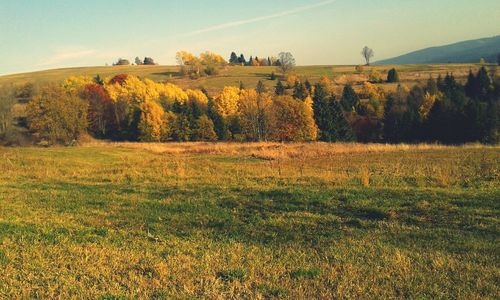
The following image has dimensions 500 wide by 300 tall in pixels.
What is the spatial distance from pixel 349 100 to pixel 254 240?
94848 mm

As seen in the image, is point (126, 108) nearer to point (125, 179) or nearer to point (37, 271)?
point (125, 179)

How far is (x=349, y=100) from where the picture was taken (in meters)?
99.8

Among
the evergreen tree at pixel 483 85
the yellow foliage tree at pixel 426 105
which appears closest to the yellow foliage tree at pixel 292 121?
the yellow foliage tree at pixel 426 105

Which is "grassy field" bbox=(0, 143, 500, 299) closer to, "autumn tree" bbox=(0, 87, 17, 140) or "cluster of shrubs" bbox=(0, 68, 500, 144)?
"cluster of shrubs" bbox=(0, 68, 500, 144)

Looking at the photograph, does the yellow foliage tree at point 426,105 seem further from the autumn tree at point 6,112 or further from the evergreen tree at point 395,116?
the autumn tree at point 6,112

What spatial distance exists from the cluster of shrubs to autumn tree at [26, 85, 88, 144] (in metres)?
0.16

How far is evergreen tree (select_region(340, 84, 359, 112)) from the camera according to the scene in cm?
9724

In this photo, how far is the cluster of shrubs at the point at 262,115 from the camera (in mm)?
68375

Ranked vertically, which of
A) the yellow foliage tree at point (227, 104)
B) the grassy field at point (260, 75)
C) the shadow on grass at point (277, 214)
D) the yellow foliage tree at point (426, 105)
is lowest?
the yellow foliage tree at point (426, 105)

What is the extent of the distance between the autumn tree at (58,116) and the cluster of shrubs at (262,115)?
0.53 ft

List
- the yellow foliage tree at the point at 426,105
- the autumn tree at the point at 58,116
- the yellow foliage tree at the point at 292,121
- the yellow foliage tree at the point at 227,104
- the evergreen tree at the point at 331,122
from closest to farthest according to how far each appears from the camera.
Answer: the autumn tree at the point at 58,116
the yellow foliage tree at the point at 426,105
the yellow foliage tree at the point at 292,121
the evergreen tree at the point at 331,122
the yellow foliage tree at the point at 227,104

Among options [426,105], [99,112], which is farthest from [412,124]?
[99,112]

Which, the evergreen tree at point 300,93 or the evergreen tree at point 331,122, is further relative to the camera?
the evergreen tree at point 300,93

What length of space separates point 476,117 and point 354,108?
34.5 m
